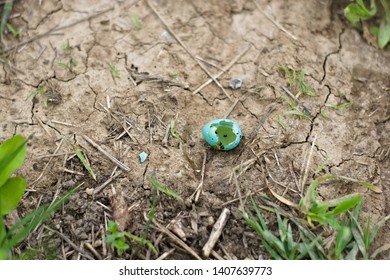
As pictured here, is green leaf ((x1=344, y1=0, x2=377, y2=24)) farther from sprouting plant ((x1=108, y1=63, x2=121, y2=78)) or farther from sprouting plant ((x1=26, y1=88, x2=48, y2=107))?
sprouting plant ((x1=26, y1=88, x2=48, y2=107))

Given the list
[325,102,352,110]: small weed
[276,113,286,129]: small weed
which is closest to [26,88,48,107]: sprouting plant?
[276,113,286,129]: small weed

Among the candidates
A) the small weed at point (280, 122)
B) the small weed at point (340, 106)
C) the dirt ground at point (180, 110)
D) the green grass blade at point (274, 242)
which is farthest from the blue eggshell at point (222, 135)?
the small weed at point (340, 106)

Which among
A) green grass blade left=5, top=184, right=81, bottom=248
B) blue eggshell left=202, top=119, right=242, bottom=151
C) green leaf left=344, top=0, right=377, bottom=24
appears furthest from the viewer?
green leaf left=344, top=0, right=377, bottom=24

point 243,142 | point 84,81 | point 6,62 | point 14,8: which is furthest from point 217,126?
point 14,8

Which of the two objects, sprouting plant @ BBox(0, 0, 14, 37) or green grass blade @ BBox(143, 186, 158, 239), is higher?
sprouting plant @ BBox(0, 0, 14, 37)

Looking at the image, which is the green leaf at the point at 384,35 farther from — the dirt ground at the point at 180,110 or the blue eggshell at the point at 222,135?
the blue eggshell at the point at 222,135

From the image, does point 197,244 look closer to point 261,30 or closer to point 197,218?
point 197,218

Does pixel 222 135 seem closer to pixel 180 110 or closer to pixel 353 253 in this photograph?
pixel 180 110
